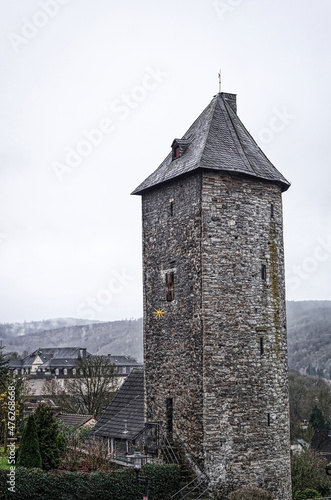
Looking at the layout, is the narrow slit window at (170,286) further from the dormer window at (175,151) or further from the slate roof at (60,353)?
the slate roof at (60,353)

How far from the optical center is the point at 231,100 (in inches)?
870

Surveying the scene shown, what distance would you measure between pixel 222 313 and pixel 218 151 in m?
5.18

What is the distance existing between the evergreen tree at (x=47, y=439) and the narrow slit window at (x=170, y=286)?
5.23 metres

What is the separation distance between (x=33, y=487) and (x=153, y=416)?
5814 millimetres

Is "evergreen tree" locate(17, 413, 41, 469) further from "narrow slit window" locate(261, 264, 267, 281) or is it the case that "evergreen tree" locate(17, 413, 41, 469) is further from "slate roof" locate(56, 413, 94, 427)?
"slate roof" locate(56, 413, 94, 427)

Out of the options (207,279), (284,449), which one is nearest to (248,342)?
(207,279)

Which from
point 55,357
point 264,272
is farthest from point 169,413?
point 55,357

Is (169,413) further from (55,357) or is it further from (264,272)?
(55,357)

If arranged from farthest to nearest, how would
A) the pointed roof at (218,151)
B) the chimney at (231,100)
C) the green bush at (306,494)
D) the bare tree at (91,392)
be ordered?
the bare tree at (91,392), the green bush at (306,494), the chimney at (231,100), the pointed roof at (218,151)

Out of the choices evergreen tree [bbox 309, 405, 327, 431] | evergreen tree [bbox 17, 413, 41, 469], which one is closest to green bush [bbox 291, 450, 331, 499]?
evergreen tree [bbox 17, 413, 41, 469]

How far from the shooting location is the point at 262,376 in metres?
18.9

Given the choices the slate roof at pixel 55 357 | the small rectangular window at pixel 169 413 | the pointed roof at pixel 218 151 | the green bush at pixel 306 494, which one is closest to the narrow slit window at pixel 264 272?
the pointed roof at pixel 218 151

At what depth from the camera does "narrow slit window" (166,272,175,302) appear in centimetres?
1992

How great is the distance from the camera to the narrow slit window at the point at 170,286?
19922mm
